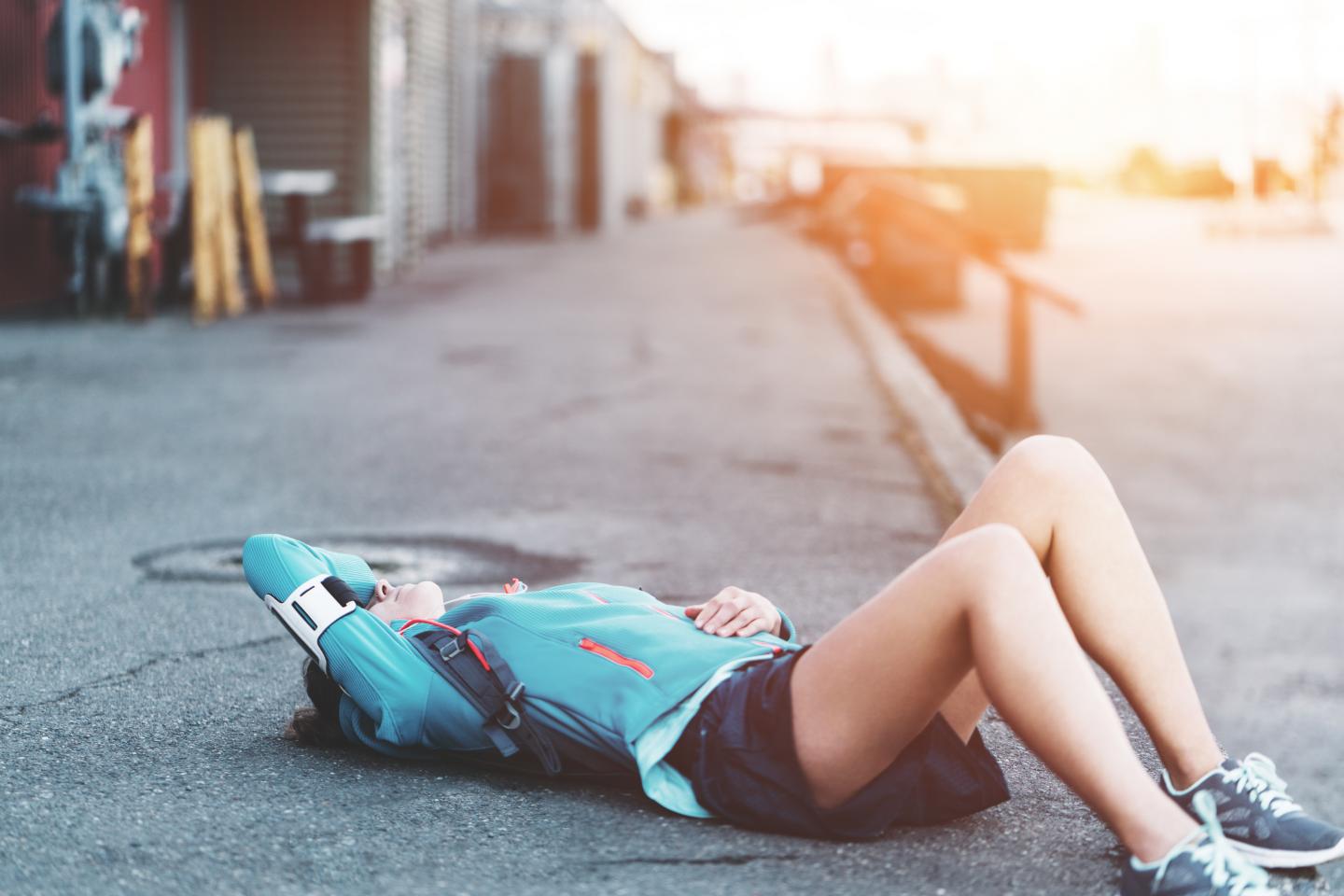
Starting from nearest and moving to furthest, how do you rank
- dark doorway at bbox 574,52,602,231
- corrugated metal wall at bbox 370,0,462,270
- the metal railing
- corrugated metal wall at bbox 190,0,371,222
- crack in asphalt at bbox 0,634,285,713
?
crack in asphalt at bbox 0,634,285,713 → the metal railing → corrugated metal wall at bbox 190,0,371,222 → corrugated metal wall at bbox 370,0,462,270 → dark doorway at bbox 574,52,602,231

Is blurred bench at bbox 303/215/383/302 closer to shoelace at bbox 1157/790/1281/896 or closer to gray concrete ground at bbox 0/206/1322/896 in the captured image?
gray concrete ground at bbox 0/206/1322/896

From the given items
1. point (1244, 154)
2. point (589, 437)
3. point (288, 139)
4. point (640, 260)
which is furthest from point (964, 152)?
point (589, 437)

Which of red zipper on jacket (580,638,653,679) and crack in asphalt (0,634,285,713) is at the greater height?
red zipper on jacket (580,638,653,679)

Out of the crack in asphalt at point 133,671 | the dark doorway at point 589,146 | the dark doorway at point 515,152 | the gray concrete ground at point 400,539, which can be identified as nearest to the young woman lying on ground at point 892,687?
the gray concrete ground at point 400,539

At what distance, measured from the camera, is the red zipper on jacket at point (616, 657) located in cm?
285

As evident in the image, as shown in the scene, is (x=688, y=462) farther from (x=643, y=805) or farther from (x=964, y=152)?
(x=964, y=152)

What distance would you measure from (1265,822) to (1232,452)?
8828mm

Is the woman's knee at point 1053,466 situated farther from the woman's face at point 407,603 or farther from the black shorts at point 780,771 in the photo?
the woman's face at point 407,603

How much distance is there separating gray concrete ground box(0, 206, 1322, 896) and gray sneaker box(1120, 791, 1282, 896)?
32 cm

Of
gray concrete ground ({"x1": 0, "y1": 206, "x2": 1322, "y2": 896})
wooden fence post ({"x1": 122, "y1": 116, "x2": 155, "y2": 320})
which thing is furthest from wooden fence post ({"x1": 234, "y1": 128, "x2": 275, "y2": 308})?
wooden fence post ({"x1": 122, "y1": 116, "x2": 155, "y2": 320})

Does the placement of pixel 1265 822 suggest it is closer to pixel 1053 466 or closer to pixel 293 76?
pixel 1053 466

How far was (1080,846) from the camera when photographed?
294cm

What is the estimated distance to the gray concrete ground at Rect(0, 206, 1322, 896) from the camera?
111 inches

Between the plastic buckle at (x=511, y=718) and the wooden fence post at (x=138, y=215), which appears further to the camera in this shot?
the wooden fence post at (x=138, y=215)
